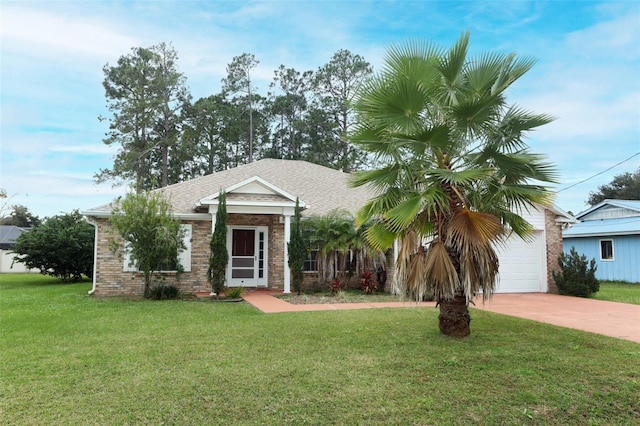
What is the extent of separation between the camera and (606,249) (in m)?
21.0

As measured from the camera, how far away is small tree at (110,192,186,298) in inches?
444

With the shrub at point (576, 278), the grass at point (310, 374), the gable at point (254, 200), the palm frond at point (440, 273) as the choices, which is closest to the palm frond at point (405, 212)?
the palm frond at point (440, 273)

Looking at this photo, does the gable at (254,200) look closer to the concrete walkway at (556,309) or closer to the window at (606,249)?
the concrete walkway at (556,309)

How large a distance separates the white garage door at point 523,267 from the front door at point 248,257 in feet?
27.8

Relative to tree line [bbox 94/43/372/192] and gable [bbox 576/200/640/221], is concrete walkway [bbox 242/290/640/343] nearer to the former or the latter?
gable [bbox 576/200/640/221]

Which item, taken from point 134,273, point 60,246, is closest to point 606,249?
point 134,273

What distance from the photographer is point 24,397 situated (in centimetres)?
414

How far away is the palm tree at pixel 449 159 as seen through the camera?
634cm

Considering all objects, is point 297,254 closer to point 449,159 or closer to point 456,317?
point 456,317

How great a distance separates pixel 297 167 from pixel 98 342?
1447 centimetres

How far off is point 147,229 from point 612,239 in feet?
71.9

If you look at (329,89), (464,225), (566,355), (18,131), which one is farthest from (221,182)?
(329,89)

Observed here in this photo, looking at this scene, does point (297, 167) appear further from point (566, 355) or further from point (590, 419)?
point (590, 419)

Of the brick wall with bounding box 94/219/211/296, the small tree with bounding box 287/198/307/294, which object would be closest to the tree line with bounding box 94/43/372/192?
the small tree with bounding box 287/198/307/294
